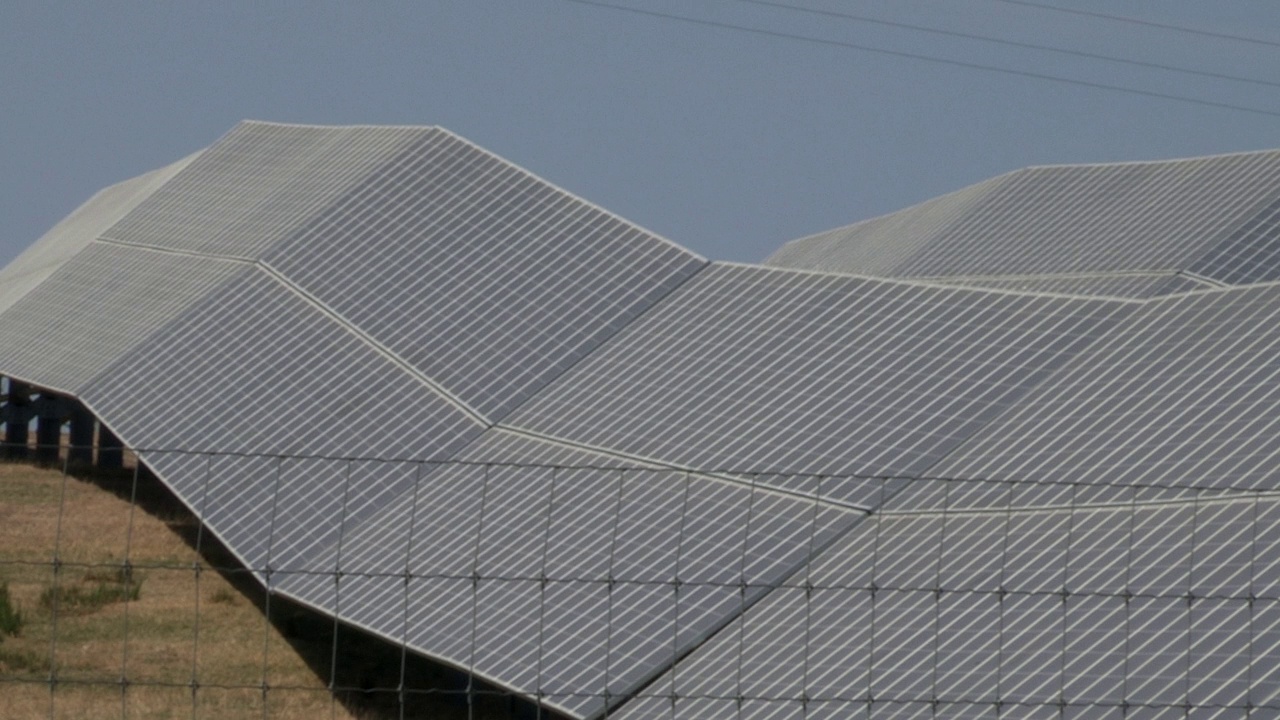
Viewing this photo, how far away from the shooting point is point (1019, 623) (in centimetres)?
1494

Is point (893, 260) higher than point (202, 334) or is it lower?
higher

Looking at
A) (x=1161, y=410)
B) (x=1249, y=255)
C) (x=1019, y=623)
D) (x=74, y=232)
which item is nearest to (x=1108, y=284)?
(x=1249, y=255)

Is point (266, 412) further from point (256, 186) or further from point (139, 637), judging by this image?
point (256, 186)

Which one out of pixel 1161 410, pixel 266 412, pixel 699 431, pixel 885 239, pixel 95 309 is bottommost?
pixel 95 309

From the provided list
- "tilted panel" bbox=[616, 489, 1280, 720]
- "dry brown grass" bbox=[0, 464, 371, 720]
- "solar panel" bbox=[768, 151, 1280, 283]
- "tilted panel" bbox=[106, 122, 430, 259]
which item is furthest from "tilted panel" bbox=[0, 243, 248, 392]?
"tilted panel" bbox=[616, 489, 1280, 720]

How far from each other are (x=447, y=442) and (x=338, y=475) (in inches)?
60.2

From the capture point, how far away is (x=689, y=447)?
2197 centimetres

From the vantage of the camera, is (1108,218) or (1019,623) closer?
(1019,623)

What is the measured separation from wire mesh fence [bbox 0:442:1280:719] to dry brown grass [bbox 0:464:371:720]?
0.07 metres

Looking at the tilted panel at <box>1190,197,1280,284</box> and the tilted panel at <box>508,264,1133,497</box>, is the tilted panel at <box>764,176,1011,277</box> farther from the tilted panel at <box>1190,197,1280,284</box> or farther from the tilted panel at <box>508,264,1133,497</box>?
the tilted panel at <box>508,264,1133,497</box>

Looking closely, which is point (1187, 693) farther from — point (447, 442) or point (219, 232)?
point (219, 232)

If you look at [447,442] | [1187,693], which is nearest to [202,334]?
[447,442]

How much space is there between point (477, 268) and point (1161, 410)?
1332cm

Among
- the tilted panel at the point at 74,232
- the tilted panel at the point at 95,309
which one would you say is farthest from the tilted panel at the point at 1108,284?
the tilted panel at the point at 74,232
